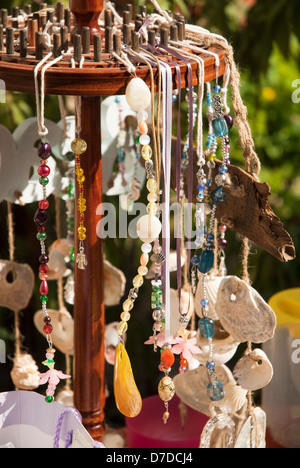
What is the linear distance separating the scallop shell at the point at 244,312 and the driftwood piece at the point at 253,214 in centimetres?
6

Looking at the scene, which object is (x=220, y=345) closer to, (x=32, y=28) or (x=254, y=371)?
(x=254, y=371)

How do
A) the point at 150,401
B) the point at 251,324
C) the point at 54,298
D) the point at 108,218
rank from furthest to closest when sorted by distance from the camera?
the point at 54,298 < the point at 150,401 < the point at 108,218 < the point at 251,324

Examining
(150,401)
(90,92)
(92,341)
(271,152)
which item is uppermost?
(90,92)

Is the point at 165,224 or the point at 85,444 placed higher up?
the point at 165,224

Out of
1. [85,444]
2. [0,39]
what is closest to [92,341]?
[85,444]

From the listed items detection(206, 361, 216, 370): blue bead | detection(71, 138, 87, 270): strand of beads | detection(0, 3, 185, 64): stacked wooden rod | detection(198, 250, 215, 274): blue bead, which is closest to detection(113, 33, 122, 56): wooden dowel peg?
detection(0, 3, 185, 64): stacked wooden rod

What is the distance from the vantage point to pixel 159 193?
77 cm

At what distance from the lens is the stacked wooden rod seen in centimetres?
73

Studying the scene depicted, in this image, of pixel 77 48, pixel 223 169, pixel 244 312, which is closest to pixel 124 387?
pixel 244 312

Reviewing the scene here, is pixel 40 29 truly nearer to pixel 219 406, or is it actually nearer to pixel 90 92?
pixel 90 92

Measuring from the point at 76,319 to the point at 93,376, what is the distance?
77 millimetres

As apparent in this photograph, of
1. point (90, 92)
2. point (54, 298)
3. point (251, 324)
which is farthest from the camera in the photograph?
point (54, 298)

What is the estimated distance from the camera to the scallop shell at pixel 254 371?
85 centimetres

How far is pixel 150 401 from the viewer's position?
112 cm
